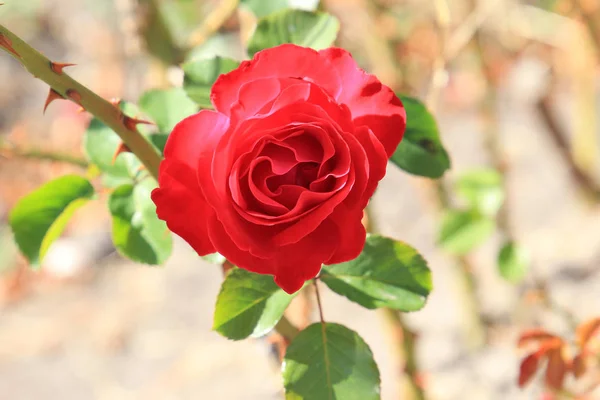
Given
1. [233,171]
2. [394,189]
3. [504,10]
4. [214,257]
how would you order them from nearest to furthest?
[233,171]
[214,257]
[504,10]
[394,189]

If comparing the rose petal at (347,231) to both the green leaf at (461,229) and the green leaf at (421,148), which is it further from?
the green leaf at (461,229)

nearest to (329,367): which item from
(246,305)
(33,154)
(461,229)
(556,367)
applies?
(246,305)

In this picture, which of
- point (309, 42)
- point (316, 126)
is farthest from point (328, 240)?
point (309, 42)

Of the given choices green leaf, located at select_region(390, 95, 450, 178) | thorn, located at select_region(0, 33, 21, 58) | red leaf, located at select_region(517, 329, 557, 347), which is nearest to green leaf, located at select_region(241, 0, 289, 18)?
green leaf, located at select_region(390, 95, 450, 178)

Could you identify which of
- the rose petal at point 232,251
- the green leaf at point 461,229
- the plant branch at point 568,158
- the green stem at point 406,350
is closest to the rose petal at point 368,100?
the rose petal at point 232,251

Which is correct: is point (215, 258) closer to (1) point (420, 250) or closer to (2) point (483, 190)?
(2) point (483, 190)

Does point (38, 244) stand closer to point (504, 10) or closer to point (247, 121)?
point (247, 121)
